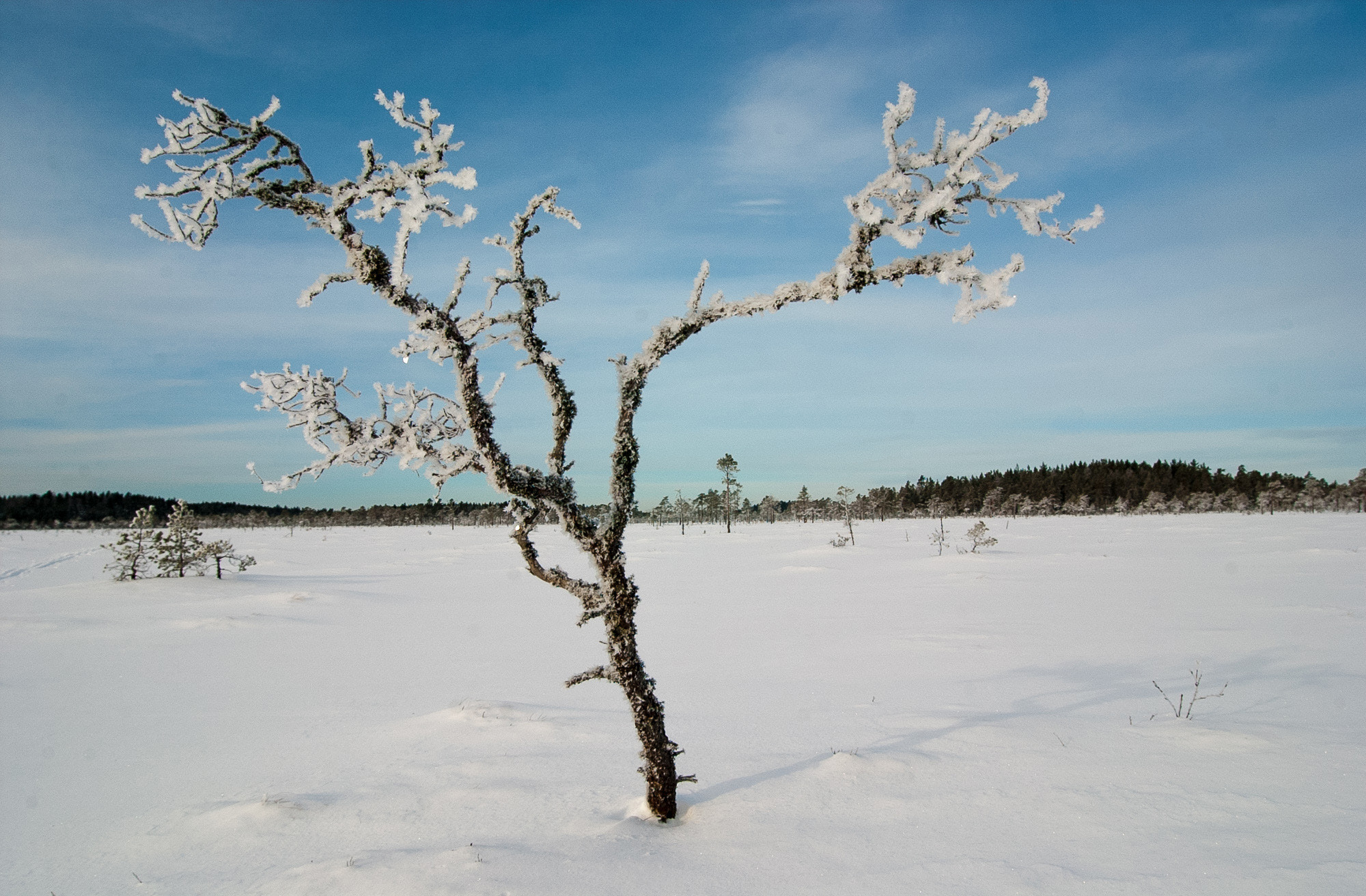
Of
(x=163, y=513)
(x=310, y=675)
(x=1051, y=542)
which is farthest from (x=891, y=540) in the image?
(x=163, y=513)

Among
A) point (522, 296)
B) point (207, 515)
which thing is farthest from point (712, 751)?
point (207, 515)

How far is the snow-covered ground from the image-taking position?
11.9 ft

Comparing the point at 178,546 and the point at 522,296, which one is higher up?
the point at 522,296

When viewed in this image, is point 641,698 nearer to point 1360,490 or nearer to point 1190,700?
point 1190,700

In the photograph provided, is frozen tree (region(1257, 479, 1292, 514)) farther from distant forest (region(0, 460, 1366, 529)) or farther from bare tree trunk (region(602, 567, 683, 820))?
bare tree trunk (region(602, 567, 683, 820))

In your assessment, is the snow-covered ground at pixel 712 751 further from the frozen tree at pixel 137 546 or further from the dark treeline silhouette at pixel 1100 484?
the dark treeline silhouette at pixel 1100 484

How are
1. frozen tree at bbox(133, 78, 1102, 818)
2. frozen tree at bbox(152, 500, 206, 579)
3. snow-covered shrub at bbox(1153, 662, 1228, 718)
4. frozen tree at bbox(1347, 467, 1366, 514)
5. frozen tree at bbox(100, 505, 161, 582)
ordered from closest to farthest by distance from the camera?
frozen tree at bbox(133, 78, 1102, 818) < snow-covered shrub at bbox(1153, 662, 1228, 718) < frozen tree at bbox(100, 505, 161, 582) < frozen tree at bbox(152, 500, 206, 579) < frozen tree at bbox(1347, 467, 1366, 514)

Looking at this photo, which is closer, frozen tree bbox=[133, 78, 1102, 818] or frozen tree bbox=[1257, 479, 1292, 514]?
frozen tree bbox=[133, 78, 1102, 818]

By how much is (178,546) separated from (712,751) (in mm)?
19640

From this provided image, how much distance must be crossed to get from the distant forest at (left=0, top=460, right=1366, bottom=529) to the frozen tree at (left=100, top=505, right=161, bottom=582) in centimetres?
7471

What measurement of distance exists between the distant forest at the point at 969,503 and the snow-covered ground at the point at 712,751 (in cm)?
7927

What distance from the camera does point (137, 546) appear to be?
19031 millimetres

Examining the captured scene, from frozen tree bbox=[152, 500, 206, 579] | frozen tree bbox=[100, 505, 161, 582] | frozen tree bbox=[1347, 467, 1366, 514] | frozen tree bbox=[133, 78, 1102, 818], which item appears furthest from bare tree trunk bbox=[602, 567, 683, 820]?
frozen tree bbox=[1347, 467, 1366, 514]

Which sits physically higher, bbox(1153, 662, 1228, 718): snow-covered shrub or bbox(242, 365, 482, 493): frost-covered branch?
bbox(242, 365, 482, 493): frost-covered branch
